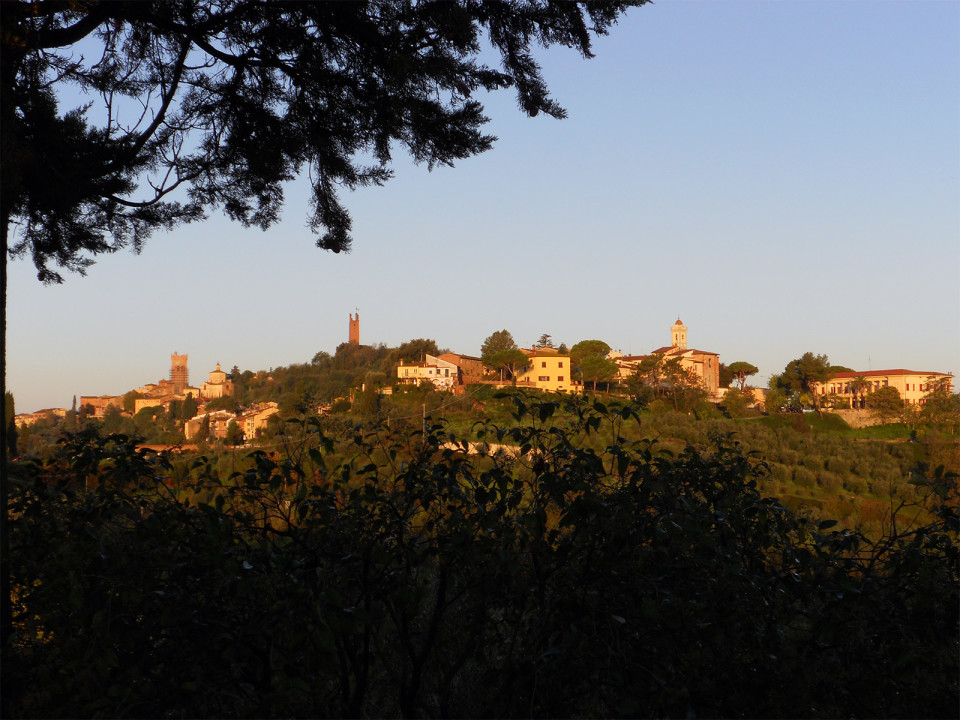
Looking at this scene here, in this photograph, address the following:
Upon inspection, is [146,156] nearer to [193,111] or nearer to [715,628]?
[193,111]

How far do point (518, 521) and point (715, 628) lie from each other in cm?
55

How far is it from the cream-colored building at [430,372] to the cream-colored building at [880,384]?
22799 mm

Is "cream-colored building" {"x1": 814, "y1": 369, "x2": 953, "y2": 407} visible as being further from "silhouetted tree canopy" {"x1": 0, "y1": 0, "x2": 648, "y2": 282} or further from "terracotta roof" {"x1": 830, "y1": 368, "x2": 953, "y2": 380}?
"silhouetted tree canopy" {"x1": 0, "y1": 0, "x2": 648, "y2": 282}

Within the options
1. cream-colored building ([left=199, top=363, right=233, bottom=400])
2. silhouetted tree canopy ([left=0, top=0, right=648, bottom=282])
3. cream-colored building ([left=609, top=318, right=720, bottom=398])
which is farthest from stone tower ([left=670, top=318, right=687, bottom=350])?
silhouetted tree canopy ([left=0, top=0, right=648, bottom=282])

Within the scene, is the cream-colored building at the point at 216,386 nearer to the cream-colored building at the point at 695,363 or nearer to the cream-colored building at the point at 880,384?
the cream-colored building at the point at 695,363

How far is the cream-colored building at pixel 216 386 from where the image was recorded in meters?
74.8

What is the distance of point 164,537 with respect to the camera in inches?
75.3

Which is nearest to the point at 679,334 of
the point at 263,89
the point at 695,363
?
the point at 695,363

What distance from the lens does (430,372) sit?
51.5 metres

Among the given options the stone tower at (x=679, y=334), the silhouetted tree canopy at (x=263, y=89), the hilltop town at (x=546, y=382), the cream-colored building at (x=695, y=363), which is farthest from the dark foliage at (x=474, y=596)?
the stone tower at (x=679, y=334)

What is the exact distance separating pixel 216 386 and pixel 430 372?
3784 centimetres

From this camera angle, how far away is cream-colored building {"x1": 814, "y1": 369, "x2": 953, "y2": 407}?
4038 cm

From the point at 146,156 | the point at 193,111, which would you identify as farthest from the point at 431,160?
the point at 146,156

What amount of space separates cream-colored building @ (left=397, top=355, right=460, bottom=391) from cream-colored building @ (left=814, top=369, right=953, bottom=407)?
22.8 meters
